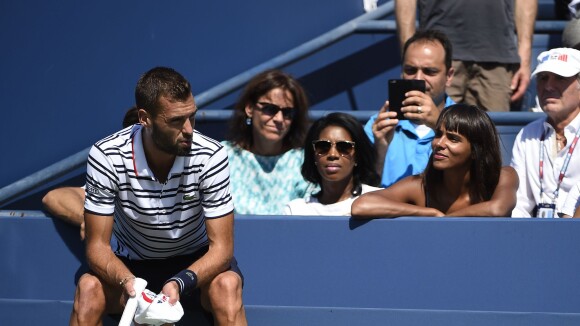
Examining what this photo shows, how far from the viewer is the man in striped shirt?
12.8 ft

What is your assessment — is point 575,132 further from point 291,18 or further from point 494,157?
point 291,18

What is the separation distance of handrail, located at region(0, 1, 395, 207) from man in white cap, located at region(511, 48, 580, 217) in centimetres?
151

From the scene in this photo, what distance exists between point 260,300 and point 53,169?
4.95ft

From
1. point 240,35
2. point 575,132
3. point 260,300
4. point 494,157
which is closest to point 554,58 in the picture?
point 575,132

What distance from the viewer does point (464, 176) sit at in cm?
439

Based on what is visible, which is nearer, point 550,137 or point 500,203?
point 500,203

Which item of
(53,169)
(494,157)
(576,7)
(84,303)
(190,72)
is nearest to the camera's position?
(84,303)

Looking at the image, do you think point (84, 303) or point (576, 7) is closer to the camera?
point (84, 303)

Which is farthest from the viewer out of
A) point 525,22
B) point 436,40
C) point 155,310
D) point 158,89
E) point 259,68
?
point 259,68

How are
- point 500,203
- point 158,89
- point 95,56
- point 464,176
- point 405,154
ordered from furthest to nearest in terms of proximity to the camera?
1. point 95,56
2. point 405,154
3. point 464,176
4. point 500,203
5. point 158,89

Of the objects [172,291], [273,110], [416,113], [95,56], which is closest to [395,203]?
[416,113]

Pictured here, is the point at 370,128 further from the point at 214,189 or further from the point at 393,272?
the point at 214,189

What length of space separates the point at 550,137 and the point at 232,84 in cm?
183

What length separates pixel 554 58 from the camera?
15.6ft
